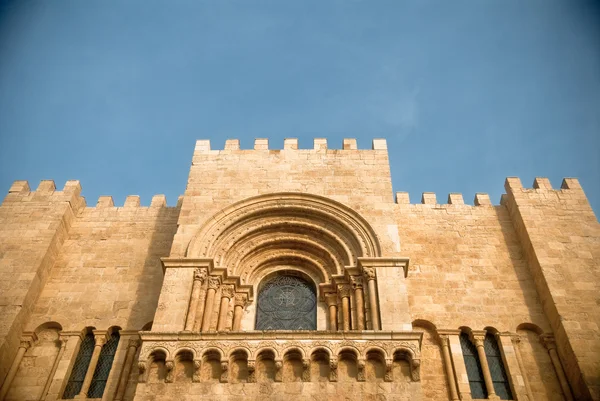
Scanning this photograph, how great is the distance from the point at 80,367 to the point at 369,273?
6.81 m

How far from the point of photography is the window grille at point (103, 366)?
12.5 metres

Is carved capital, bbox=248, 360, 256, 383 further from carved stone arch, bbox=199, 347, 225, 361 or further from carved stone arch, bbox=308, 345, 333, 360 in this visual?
carved stone arch, bbox=308, 345, 333, 360

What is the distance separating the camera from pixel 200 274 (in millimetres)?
12586

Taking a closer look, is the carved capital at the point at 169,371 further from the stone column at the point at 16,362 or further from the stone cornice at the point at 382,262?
the stone cornice at the point at 382,262

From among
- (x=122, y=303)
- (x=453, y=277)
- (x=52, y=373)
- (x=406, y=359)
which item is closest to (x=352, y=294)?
(x=406, y=359)

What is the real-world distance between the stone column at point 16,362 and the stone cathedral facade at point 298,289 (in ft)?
0.19

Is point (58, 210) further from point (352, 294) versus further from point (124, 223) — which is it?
point (352, 294)

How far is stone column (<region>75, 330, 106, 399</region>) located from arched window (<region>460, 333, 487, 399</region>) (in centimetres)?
824

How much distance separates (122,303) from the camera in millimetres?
13938

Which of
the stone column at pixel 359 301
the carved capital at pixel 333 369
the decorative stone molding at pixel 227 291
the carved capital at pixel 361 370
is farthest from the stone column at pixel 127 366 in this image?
the carved capital at pixel 361 370

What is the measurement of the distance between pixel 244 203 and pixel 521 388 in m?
7.52

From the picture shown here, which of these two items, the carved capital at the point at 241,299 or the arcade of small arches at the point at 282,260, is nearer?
the arcade of small arches at the point at 282,260

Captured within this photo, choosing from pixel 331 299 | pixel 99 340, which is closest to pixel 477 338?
pixel 331 299

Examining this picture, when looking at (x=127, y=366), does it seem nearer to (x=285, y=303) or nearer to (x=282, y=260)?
(x=285, y=303)
